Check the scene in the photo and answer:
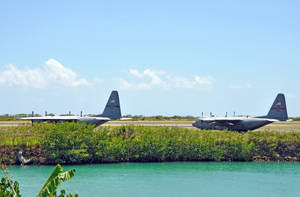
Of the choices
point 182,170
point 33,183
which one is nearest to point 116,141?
point 182,170

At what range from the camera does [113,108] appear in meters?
50.2

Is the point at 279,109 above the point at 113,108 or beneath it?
beneath

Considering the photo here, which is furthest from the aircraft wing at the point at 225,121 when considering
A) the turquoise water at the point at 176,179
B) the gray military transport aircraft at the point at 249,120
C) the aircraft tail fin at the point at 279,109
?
the turquoise water at the point at 176,179

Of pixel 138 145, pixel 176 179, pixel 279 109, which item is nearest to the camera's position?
pixel 176 179

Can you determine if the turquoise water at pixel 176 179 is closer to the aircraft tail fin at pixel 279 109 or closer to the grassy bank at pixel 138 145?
the grassy bank at pixel 138 145

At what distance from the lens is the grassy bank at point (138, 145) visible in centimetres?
3372

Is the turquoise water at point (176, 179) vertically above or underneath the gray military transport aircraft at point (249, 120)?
underneath

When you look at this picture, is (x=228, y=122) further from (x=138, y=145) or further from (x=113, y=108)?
(x=138, y=145)

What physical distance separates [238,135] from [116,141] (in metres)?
14.9

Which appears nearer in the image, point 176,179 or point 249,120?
point 176,179

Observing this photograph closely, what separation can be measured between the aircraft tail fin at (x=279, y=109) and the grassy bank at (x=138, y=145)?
8.08m

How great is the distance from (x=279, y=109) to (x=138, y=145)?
2476 centimetres

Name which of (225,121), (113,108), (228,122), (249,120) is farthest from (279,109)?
(113,108)

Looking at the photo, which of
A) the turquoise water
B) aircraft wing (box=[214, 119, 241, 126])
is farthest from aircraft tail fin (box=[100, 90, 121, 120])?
the turquoise water
